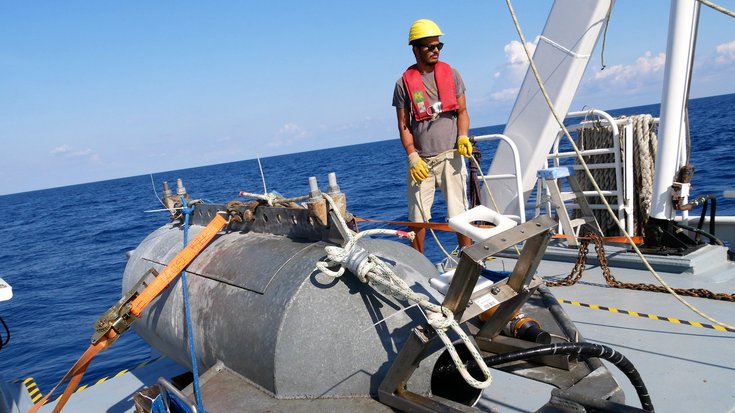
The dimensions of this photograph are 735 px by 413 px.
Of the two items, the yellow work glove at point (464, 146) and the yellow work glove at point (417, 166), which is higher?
the yellow work glove at point (464, 146)

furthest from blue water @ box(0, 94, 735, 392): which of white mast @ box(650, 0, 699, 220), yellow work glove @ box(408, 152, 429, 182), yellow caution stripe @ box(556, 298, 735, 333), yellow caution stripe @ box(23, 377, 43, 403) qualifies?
white mast @ box(650, 0, 699, 220)

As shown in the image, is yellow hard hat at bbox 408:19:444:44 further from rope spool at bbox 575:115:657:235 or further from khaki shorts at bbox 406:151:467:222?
rope spool at bbox 575:115:657:235

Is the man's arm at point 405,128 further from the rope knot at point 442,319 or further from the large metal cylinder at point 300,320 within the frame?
the rope knot at point 442,319

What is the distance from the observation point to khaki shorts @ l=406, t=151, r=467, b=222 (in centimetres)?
490

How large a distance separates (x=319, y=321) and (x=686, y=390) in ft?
7.27

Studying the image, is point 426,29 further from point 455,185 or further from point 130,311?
point 130,311

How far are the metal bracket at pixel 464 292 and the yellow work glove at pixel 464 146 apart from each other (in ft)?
7.86

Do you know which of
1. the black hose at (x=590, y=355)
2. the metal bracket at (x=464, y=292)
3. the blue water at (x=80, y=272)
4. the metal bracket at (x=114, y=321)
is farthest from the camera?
the blue water at (x=80, y=272)

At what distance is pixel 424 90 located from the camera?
4.73 metres

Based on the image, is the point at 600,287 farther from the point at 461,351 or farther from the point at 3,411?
the point at 3,411

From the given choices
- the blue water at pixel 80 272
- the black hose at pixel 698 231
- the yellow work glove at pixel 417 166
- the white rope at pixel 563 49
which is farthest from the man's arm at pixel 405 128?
the blue water at pixel 80 272

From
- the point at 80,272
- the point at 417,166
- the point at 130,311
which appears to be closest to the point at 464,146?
the point at 417,166

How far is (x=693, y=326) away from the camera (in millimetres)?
3932

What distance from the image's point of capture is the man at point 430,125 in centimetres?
467
